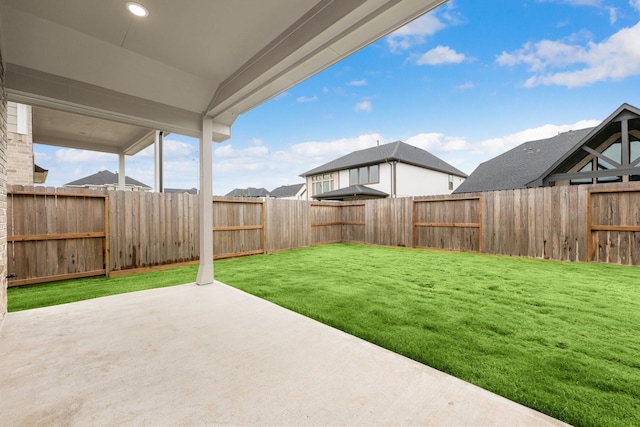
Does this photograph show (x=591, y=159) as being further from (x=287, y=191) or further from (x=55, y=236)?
(x=287, y=191)

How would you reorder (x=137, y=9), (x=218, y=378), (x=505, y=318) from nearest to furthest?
(x=218, y=378), (x=137, y=9), (x=505, y=318)

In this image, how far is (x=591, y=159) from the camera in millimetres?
8633

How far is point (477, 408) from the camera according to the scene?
1.38 meters

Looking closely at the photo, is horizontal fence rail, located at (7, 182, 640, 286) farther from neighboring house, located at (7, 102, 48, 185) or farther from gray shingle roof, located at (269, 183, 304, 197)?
gray shingle roof, located at (269, 183, 304, 197)

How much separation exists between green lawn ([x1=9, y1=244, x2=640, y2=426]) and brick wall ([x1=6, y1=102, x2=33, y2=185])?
11.1 ft

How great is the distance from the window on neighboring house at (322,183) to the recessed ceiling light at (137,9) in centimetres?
1698

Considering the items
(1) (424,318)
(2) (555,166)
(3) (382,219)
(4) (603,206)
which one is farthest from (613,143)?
(1) (424,318)

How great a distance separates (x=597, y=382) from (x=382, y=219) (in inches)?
298

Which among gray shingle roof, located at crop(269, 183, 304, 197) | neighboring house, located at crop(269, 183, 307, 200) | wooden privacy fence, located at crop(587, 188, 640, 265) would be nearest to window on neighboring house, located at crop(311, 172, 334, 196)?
neighboring house, located at crop(269, 183, 307, 200)

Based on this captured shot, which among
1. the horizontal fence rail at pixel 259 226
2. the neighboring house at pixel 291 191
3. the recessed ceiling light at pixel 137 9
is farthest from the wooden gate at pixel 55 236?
the neighboring house at pixel 291 191

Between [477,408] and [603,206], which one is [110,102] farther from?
[603,206]

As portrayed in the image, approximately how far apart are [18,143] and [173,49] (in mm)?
5536

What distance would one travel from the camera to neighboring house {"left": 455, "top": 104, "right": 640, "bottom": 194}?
24.9 feet

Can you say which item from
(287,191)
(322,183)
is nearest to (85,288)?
(322,183)
